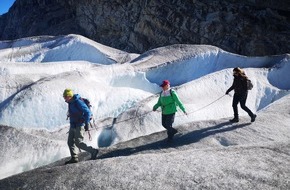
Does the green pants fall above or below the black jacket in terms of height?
below

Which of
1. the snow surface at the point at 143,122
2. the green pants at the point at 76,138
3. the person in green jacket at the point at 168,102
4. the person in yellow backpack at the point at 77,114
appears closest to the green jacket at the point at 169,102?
the person in green jacket at the point at 168,102

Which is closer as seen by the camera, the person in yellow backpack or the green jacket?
the person in yellow backpack

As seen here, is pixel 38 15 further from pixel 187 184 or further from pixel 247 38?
pixel 187 184

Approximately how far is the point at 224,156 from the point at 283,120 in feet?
21.5

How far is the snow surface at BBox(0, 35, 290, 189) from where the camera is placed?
32.8 feet

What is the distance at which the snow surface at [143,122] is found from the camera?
10.0 m

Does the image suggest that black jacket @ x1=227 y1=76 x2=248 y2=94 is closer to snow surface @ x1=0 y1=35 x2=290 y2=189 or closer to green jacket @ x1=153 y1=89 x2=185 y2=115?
snow surface @ x1=0 y1=35 x2=290 y2=189

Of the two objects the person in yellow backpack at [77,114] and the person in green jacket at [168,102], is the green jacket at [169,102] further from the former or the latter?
the person in yellow backpack at [77,114]

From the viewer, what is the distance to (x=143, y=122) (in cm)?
1880

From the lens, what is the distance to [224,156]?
10.8 metres

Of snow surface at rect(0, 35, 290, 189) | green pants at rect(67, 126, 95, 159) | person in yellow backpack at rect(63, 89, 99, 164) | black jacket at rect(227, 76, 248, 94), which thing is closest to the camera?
snow surface at rect(0, 35, 290, 189)

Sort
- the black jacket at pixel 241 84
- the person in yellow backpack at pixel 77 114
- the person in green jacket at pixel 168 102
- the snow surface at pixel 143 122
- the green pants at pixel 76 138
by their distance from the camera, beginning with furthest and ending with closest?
1. the black jacket at pixel 241 84
2. the person in green jacket at pixel 168 102
3. the green pants at pixel 76 138
4. the person in yellow backpack at pixel 77 114
5. the snow surface at pixel 143 122

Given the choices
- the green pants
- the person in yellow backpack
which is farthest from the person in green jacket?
the green pants

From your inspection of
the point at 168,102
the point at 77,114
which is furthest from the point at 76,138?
the point at 168,102
